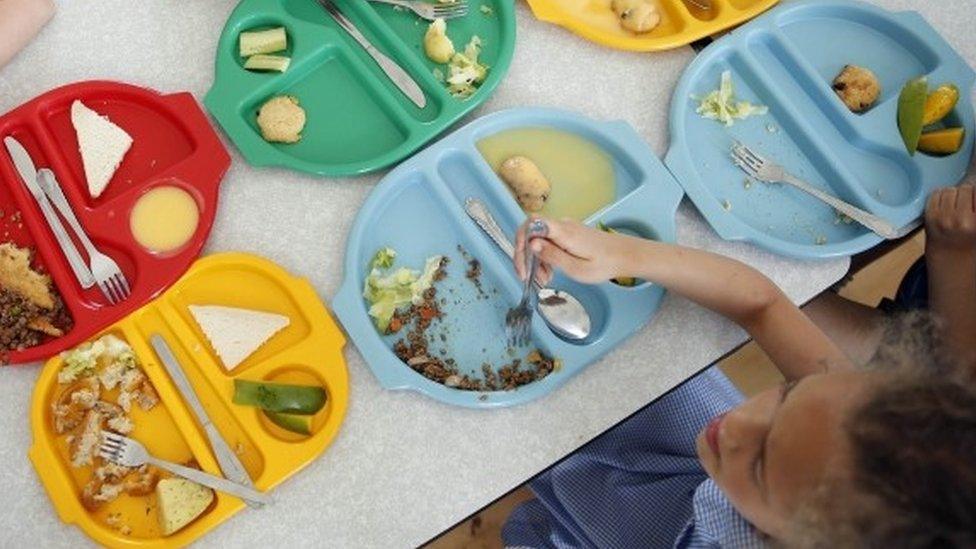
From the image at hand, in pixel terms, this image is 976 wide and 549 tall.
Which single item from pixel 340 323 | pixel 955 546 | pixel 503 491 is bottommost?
pixel 503 491

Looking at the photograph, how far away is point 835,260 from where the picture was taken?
105 centimetres

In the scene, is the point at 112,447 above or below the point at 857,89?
below

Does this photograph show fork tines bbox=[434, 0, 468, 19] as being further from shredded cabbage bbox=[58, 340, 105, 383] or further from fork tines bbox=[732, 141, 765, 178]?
shredded cabbage bbox=[58, 340, 105, 383]

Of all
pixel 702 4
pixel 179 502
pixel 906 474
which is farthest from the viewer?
pixel 702 4

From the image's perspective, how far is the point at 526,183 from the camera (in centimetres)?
104

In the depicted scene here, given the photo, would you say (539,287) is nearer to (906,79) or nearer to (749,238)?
(749,238)

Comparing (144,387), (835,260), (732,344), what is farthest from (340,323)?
(835,260)

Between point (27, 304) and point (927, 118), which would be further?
point (927, 118)

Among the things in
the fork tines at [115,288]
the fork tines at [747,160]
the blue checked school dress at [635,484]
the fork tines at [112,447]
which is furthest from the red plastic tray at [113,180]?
the fork tines at [747,160]

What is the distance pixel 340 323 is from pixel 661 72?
0.55m

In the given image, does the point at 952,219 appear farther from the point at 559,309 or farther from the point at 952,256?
the point at 559,309

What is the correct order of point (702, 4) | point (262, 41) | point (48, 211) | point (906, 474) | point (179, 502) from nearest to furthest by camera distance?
point (906, 474) < point (179, 502) < point (48, 211) < point (262, 41) < point (702, 4)

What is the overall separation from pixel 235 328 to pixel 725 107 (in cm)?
67

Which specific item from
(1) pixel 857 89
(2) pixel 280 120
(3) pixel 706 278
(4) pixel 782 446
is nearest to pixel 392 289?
(2) pixel 280 120
